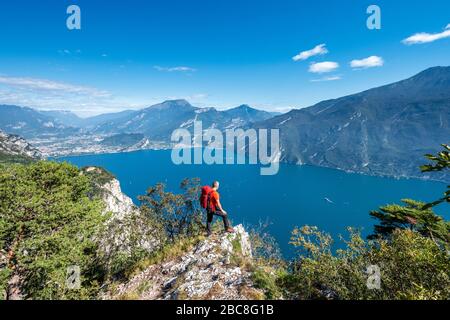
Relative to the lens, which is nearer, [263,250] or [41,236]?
[41,236]

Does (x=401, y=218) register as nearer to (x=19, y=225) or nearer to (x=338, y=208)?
(x=19, y=225)

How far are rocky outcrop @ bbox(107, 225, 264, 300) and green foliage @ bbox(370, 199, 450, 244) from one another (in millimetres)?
21534

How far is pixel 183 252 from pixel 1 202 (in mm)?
12071

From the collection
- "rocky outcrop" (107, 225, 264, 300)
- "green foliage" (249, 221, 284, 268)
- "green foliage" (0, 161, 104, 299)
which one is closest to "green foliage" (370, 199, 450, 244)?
"green foliage" (249, 221, 284, 268)

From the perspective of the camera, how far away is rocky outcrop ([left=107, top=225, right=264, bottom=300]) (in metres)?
11.2

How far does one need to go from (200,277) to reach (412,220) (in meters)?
28.3

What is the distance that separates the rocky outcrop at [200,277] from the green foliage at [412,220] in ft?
70.6

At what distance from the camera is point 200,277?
1239 centimetres

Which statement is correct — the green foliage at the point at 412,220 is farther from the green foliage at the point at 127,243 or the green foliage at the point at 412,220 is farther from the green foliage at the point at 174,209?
the green foliage at the point at 127,243

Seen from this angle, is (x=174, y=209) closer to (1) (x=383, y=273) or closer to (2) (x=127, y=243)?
(2) (x=127, y=243)

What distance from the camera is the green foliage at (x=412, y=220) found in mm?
26394

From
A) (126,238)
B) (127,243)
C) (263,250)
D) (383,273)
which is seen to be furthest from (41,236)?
(263,250)

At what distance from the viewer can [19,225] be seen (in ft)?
52.3

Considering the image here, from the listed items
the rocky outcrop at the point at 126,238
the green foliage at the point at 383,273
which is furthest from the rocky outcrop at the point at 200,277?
the rocky outcrop at the point at 126,238
